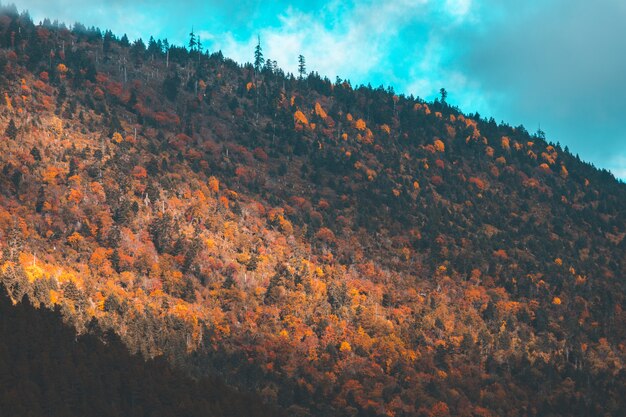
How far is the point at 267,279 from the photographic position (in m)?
139

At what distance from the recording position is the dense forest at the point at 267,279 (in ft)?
359

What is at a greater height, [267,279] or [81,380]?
[267,279]

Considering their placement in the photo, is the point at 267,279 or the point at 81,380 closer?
the point at 81,380

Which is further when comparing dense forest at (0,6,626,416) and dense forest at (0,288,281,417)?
dense forest at (0,6,626,416)

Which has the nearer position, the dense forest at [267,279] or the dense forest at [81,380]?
the dense forest at [81,380]

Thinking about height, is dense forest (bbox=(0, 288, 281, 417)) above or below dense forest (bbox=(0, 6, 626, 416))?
below

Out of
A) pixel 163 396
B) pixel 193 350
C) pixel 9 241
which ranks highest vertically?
pixel 9 241

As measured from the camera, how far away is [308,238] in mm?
164375

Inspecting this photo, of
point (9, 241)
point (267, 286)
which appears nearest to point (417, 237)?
point (267, 286)

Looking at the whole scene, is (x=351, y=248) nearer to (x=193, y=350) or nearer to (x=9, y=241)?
(x=193, y=350)

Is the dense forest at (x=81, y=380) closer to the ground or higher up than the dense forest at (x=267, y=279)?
closer to the ground

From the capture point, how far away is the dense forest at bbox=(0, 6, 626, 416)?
10956 cm

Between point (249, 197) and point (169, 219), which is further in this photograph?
point (249, 197)

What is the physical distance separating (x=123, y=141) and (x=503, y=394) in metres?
118
